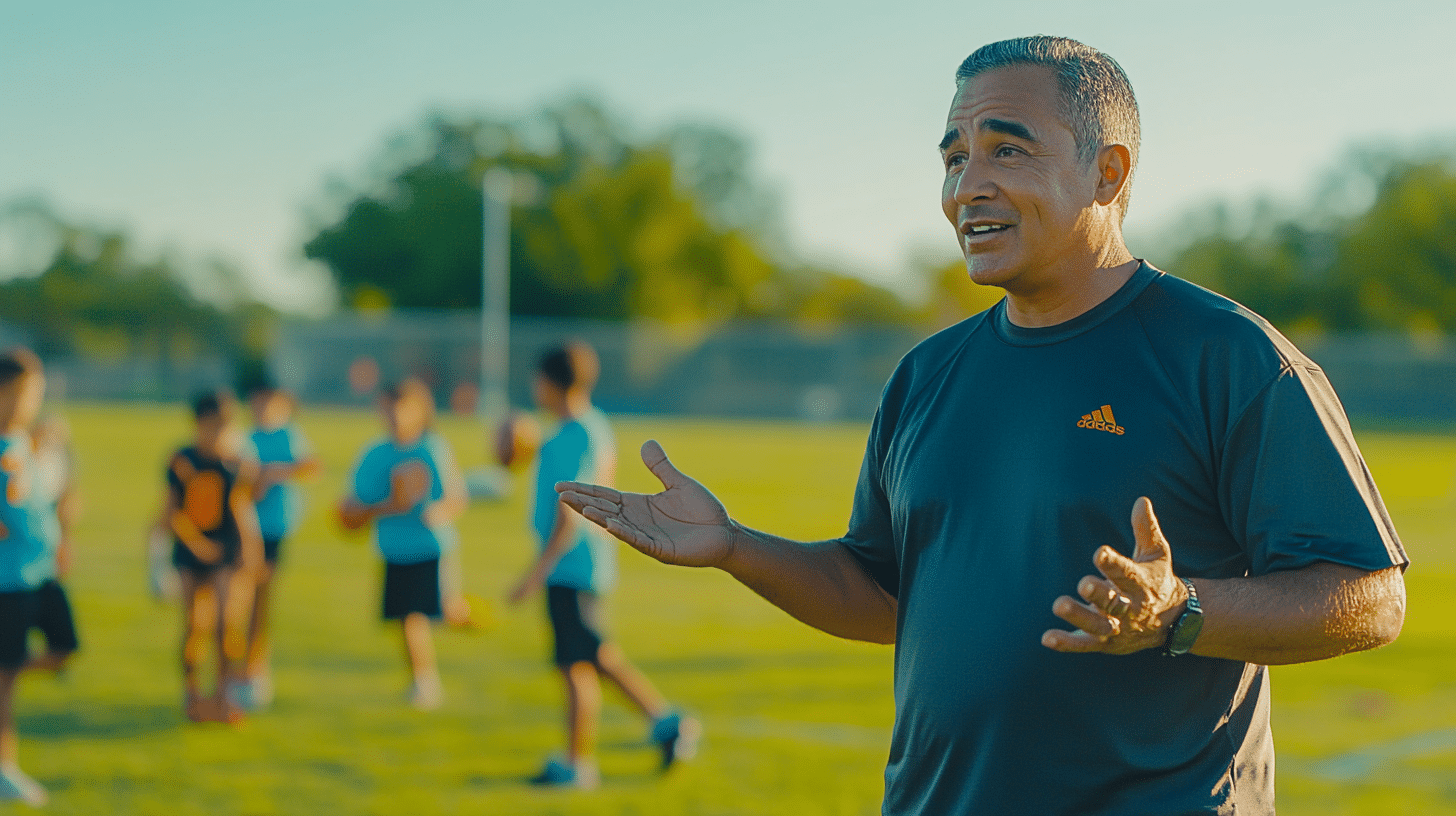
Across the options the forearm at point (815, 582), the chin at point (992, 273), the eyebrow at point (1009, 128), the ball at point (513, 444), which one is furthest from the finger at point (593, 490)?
the ball at point (513, 444)

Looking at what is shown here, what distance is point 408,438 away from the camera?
25.0 feet

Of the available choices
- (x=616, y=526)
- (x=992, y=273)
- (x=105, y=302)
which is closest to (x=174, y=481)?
(x=616, y=526)

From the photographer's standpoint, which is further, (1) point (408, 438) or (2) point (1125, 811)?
(1) point (408, 438)

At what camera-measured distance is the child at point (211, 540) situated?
698 cm

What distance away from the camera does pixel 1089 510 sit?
194 cm

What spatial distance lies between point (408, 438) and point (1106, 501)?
624 centimetres

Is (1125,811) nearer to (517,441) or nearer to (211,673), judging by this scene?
(517,441)

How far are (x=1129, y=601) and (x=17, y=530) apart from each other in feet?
19.3

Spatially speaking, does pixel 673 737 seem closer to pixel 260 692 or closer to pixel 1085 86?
pixel 260 692

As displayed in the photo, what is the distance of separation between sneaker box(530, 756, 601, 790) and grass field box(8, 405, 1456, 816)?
0.37 ft

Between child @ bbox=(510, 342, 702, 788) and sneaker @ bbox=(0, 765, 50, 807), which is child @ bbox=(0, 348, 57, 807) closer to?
sneaker @ bbox=(0, 765, 50, 807)

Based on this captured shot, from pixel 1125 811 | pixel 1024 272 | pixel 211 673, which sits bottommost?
pixel 211 673

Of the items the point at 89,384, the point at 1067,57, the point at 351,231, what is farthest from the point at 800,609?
the point at 351,231

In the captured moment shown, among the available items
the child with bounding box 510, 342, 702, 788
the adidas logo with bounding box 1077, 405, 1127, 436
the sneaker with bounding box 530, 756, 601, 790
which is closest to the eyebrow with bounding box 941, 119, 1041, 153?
the adidas logo with bounding box 1077, 405, 1127, 436
